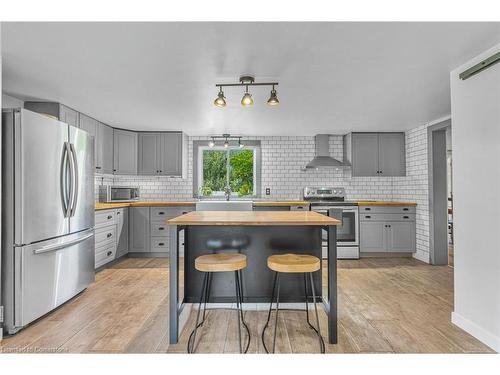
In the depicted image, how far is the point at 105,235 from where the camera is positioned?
13.9ft

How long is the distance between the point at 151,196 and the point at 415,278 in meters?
4.45

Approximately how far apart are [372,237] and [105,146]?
4539 millimetres

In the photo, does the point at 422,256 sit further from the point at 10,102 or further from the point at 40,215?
the point at 10,102

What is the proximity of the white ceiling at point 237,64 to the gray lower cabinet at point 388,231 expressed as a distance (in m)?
1.65

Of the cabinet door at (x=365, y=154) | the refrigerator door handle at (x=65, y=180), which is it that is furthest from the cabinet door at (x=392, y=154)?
the refrigerator door handle at (x=65, y=180)

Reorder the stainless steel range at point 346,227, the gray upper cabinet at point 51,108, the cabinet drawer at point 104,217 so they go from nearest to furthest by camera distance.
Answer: the gray upper cabinet at point 51,108 → the cabinet drawer at point 104,217 → the stainless steel range at point 346,227

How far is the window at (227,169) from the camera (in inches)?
228

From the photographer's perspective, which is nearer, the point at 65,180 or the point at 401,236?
the point at 65,180

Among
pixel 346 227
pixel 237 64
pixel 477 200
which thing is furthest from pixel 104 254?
pixel 477 200

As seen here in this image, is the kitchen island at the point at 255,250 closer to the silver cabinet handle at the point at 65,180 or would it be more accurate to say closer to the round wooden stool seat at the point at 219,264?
the round wooden stool seat at the point at 219,264
